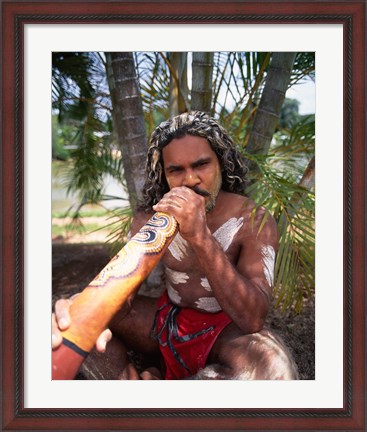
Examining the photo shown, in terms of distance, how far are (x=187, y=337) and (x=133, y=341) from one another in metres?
0.32

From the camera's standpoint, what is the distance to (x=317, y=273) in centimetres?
187

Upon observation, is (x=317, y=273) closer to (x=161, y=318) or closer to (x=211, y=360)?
(x=211, y=360)

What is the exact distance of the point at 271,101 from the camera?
8.54ft

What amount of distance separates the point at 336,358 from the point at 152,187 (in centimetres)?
108

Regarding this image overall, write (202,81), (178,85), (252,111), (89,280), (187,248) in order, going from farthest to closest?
(89,280) < (252,111) < (178,85) < (202,81) < (187,248)

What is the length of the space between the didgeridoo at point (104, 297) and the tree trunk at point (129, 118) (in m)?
1.15

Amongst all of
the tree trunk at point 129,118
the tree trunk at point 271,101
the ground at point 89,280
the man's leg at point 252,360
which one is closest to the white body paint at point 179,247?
the man's leg at point 252,360

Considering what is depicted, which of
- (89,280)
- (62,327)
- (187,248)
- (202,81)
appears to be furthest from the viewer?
(89,280)

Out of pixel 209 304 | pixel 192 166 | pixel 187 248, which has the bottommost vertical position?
pixel 209 304

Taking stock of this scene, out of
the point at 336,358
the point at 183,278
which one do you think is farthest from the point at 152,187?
the point at 336,358

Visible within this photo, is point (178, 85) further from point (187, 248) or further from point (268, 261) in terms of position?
point (268, 261)

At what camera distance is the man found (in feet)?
5.56
